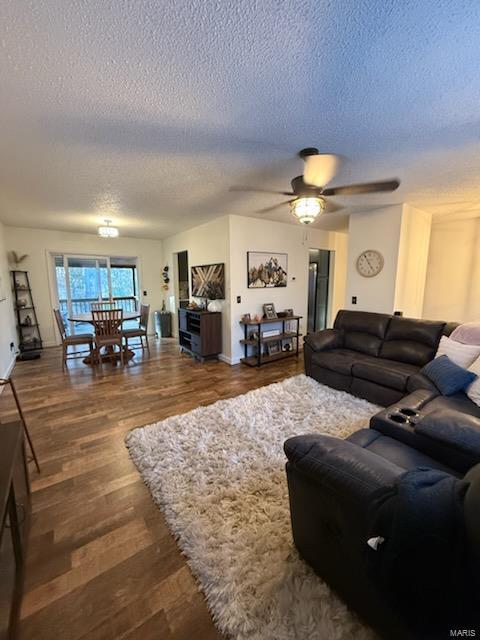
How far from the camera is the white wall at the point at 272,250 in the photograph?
172 inches

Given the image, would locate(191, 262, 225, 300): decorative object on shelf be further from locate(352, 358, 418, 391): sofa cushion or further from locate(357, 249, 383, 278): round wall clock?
locate(352, 358, 418, 391): sofa cushion

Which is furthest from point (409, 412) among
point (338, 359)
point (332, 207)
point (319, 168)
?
point (332, 207)

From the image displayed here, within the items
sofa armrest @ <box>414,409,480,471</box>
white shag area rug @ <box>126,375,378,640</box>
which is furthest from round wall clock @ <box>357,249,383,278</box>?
sofa armrest @ <box>414,409,480,471</box>

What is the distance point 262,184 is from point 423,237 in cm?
305

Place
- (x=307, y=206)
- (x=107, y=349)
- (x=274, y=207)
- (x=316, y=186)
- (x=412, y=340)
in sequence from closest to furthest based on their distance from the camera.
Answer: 1. (x=316, y=186)
2. (x=307, y=206)
3. (x=412, y=340)
4. (x=274, y=207)
5. (x=107, y=349)

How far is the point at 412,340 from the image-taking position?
3.18 metres

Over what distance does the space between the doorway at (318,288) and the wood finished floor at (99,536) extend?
3745 millimetres

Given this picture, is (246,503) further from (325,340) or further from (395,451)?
(325,340)

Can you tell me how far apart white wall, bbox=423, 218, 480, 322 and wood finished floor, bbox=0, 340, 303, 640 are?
4393 mm

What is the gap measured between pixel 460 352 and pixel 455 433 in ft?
4.69

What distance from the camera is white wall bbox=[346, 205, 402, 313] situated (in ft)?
12.7

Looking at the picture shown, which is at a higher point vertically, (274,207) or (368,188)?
(274,207)

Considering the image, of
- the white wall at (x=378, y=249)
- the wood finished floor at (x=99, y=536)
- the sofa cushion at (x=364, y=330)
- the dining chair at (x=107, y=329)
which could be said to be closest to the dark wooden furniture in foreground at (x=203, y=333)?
the dining chair at (x=107, y=329)

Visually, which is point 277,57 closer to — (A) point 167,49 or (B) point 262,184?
(A) point 167,49
